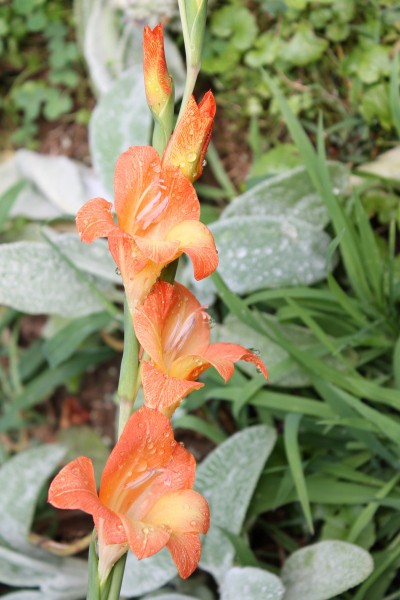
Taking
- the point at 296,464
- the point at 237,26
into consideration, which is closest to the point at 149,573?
the point at 296,464

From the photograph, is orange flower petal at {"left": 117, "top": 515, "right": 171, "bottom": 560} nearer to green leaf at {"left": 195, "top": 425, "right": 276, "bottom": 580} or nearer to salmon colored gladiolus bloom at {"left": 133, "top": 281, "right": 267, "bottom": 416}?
salmon colored gladiolus bloom at {"left": 133, "top": 281, "right": 267, "bottom": 416}

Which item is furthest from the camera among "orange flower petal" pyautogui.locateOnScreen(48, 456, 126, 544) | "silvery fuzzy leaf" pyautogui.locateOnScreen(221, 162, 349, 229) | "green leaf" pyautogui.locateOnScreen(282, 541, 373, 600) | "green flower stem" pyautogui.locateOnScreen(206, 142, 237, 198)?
"green flower stem" pyautogui.locateOnScreen(206, 142, 237, 198)

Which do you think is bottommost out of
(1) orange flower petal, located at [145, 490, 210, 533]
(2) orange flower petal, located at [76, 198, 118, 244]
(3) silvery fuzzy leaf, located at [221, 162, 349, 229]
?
(3) silvery fuzzy leaf, located at [221, 162, 349, 229]

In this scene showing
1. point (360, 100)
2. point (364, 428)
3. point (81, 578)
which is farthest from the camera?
point (360, 100)

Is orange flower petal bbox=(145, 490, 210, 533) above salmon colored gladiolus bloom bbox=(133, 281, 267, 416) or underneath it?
underneath

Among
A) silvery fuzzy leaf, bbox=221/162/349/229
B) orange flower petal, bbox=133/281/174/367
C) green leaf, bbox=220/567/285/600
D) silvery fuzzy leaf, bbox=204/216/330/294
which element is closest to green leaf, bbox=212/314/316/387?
silvery fuzzy leaf, bbox=204/216/330/294

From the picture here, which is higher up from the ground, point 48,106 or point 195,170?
point 195,170

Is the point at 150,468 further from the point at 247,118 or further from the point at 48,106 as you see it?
the point at 48,106

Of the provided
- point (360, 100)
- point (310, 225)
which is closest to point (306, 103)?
point (360, 100)
